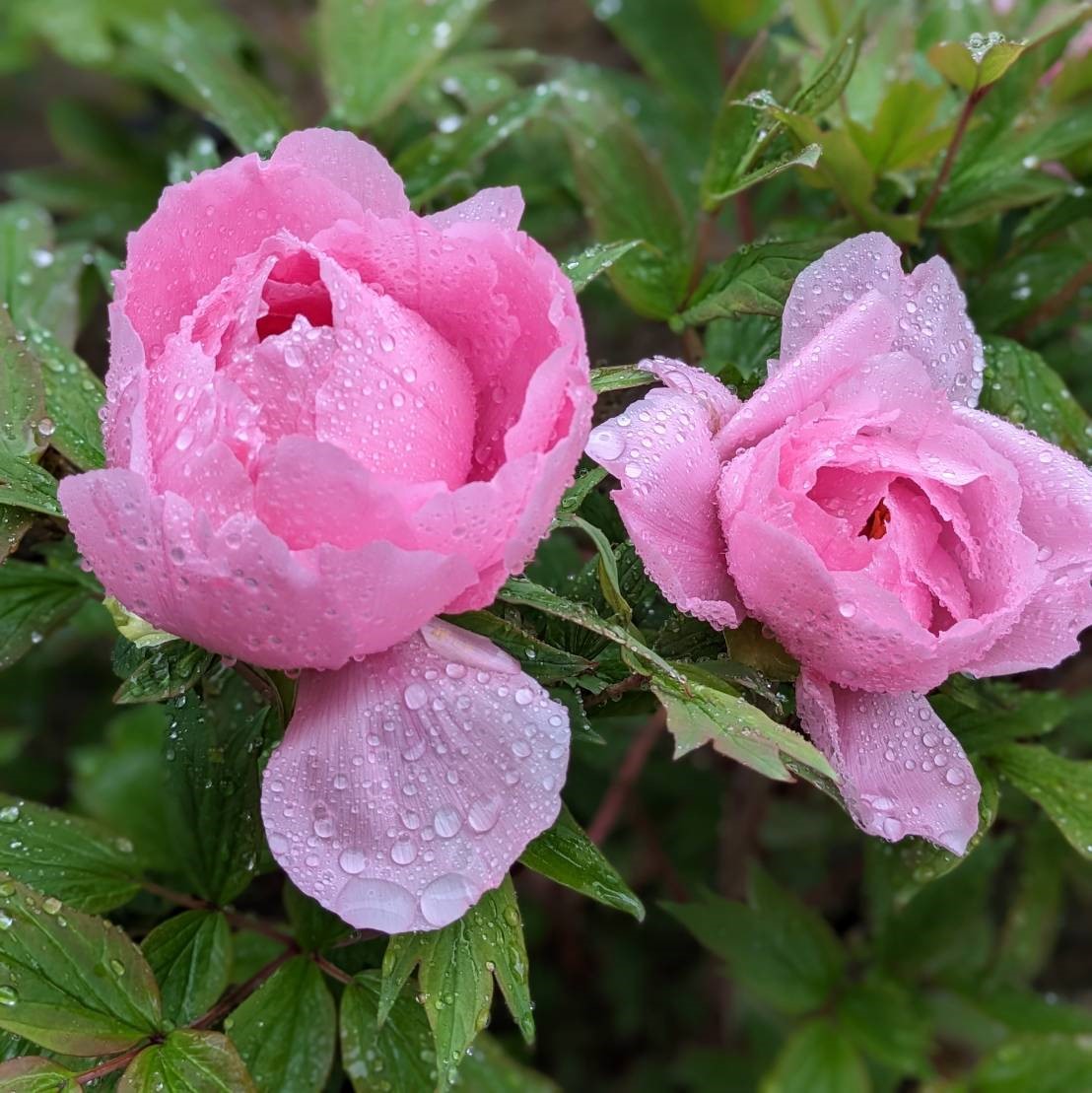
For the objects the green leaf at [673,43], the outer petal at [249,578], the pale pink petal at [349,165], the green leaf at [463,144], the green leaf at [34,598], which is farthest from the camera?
the green leaf at [673,43]

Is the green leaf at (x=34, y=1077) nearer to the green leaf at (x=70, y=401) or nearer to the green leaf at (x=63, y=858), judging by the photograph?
the green leaf at (x=63, y=858)

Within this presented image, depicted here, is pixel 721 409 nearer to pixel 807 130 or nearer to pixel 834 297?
pixel 834 297

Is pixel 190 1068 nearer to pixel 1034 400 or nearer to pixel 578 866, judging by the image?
pixel 578 866

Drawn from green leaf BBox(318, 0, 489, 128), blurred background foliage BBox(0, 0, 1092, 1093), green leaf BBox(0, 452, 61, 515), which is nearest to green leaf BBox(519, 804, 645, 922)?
blurred background foliage BBox(0, 0, 1092, 1093)

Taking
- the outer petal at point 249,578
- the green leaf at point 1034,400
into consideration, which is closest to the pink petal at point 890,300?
the green leaf at point 1034,400

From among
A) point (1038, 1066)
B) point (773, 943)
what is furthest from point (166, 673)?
point (1038, 1066)

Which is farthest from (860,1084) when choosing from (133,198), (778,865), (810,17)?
(133,198)
